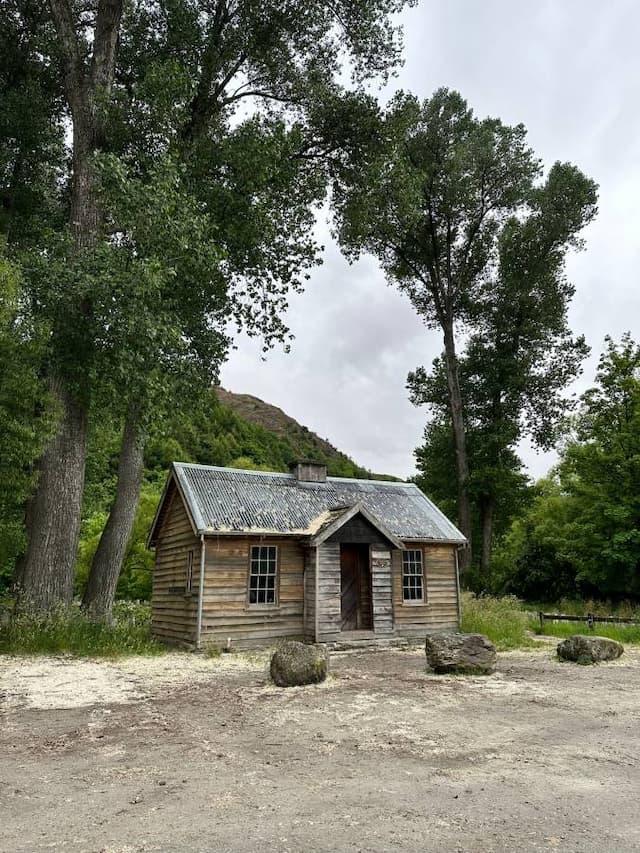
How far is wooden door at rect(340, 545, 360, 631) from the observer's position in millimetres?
17438

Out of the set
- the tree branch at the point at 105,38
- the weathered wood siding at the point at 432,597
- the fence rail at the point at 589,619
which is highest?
the tree branch at the point at 105,38

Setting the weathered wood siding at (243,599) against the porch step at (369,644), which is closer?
the weathered wood siding at (243,599)

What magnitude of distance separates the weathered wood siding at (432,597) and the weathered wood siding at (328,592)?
2486 mm

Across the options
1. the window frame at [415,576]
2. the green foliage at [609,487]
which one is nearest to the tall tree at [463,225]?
the green foliage at [609,487]

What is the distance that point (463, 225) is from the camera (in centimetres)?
2953

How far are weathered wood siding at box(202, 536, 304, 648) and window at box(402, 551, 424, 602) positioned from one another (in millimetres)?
3578

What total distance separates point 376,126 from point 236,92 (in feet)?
14.7

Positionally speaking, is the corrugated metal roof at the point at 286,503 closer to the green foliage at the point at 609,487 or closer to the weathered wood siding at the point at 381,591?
the weathered wood siding at the point at 381,591

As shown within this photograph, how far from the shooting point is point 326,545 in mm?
16500

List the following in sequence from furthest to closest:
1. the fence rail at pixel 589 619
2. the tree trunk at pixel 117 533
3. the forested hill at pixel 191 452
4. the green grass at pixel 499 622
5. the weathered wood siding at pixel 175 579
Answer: the forested hill at pixel 191 452 < the fence rail at pixel 589 619 < the green grass at pixel 499 622 < the tree trunk at pixel 117 533 < the weathered wood siding at pixel 175 579

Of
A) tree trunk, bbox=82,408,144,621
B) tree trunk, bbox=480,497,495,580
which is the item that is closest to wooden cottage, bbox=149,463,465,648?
tree trunk, bbox=82,408,144,621

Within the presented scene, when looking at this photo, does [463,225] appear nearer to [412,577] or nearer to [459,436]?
[459,436]

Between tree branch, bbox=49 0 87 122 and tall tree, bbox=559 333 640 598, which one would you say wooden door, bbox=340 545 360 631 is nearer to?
tall tree, bbox=559 333 640 598

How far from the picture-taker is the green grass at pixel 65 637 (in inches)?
485
